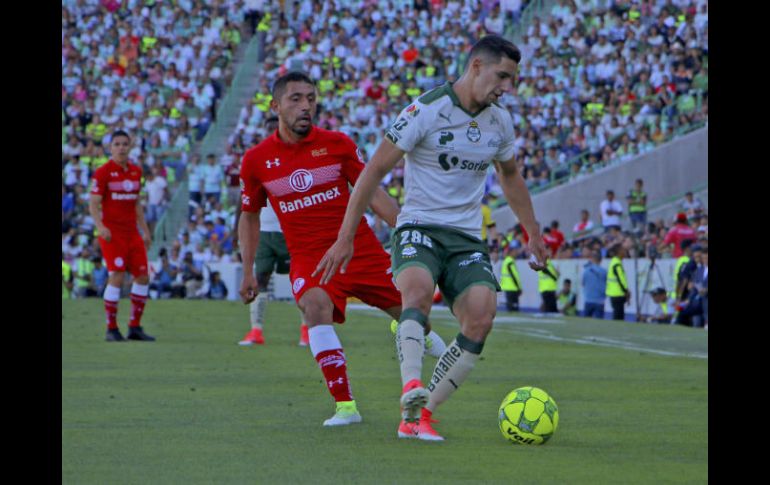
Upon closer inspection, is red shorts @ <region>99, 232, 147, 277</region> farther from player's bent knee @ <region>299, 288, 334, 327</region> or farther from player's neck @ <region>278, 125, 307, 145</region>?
player's bent knee @ <region>299, 288, 334, 327</region>

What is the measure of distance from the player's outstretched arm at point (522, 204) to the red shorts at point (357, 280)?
113cm

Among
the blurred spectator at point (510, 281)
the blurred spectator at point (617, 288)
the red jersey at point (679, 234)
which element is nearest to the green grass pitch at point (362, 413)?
the blurred spectator at point (617, 288)

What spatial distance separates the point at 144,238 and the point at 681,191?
1865 cm

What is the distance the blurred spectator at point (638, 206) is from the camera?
101ft

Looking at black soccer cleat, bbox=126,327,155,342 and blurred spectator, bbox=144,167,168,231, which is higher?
blurred spectator, bbox=144,167,168,231

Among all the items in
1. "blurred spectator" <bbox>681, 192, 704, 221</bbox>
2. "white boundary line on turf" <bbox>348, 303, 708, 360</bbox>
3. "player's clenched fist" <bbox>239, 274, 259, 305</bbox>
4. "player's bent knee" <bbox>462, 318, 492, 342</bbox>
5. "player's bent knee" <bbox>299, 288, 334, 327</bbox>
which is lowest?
"white boundary line on turf" <bbox>348, 303, 708, 360</bbox>

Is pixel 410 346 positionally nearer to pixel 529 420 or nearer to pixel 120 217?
pixel 529 420

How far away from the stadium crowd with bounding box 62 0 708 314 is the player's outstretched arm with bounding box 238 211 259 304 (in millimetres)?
19933

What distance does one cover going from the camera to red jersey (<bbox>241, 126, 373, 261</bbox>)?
9.30 metres

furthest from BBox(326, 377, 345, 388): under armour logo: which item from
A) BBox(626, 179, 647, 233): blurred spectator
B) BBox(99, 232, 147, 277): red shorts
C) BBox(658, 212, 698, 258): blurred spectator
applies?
BBox(626, 179, 647, 233): blurred spectator

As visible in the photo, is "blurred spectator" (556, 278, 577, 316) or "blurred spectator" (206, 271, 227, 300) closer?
"blurred spectator" (556, 278, 577, 316)

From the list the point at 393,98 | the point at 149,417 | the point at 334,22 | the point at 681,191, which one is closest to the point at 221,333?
the point at 149,417
